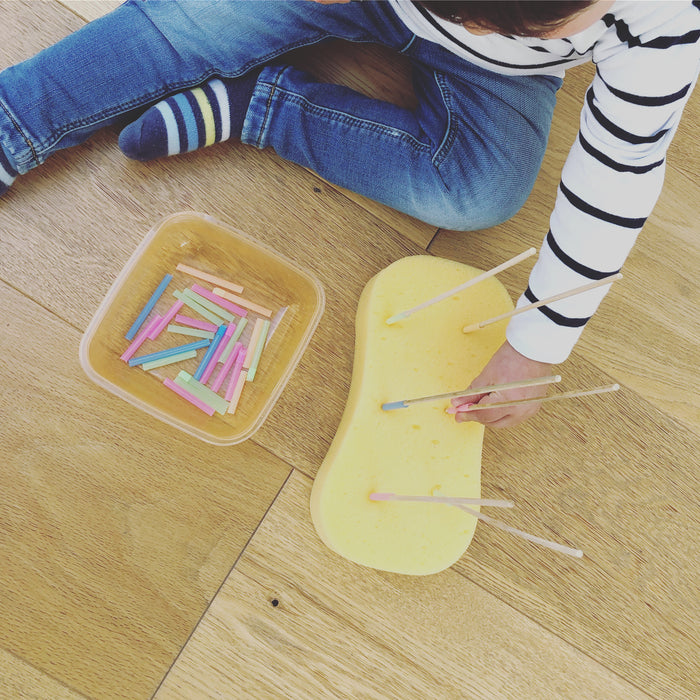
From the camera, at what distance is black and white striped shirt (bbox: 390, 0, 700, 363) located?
17.9 inches

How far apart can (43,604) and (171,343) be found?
26 centimetres

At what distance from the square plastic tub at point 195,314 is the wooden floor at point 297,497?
2 cm

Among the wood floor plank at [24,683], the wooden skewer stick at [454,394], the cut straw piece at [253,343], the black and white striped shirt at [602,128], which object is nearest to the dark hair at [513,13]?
the black and white striped shirt at [602,128]

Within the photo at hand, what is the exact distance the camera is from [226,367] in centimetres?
60

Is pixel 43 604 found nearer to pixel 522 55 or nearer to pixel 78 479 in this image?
pixel 78 479

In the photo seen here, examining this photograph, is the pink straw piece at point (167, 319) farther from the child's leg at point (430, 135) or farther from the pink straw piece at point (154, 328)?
the child's leg at point (430, 135)

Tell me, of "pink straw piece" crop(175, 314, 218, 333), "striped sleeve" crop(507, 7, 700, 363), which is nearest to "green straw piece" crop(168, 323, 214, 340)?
"pink straw piece" crop(175, 314, 218, 333)

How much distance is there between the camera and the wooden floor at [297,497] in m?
0.56

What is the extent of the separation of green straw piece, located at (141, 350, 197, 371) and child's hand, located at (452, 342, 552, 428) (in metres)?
0.25

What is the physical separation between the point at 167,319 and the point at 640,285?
0.49m

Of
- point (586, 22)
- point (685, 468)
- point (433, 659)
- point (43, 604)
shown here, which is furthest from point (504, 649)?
point (586, 22)

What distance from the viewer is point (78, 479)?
57cm

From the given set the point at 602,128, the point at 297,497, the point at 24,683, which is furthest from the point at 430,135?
the point at 24,683

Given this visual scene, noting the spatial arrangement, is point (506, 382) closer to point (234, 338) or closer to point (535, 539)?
point (535, 539)
